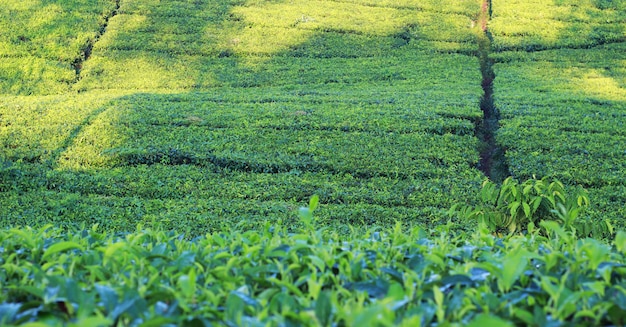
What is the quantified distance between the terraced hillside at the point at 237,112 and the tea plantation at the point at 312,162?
0.17 feet

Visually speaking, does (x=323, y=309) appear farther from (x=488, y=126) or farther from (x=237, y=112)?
(x=488, y=126)

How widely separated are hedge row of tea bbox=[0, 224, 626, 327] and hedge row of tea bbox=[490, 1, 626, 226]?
21.2 feet

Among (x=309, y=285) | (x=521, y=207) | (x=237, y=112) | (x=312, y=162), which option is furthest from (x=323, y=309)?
(x=237, y=112)

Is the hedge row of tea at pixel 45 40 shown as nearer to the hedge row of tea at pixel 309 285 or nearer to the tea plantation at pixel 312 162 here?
the tea plantation at pixel 312 162

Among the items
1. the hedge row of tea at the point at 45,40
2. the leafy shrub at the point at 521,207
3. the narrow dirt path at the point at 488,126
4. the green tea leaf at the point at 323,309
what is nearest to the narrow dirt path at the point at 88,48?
the hedge row of tea at the point at 45,40

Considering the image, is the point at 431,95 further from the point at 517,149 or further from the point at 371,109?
the point at 517,149

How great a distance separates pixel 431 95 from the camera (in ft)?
44.4

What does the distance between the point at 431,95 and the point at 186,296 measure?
1207 centimetres

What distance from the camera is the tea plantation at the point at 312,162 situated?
2023mm

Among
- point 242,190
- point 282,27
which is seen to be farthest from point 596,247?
point 282,27

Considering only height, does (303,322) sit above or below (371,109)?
above

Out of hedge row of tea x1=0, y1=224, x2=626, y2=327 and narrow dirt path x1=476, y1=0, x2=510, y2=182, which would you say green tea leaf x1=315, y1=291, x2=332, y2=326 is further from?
narrow dirt path x1=476, y1=0, x2=510, y2=182

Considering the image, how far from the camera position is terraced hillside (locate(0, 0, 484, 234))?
859 cm

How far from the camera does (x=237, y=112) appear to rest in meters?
12.0
